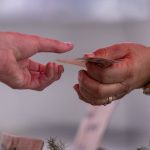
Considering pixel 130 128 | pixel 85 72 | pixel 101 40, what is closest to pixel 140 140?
pixel 130 128

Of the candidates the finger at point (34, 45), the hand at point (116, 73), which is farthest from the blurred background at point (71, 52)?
the hand at point (116, 73)

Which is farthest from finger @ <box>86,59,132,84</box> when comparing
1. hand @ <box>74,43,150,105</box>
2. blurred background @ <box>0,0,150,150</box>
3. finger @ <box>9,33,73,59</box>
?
blurred background @ <box>0,0,150,150</box>

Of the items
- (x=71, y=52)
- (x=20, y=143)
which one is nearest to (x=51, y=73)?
(x=20, y=143)

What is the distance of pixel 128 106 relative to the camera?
1.63m

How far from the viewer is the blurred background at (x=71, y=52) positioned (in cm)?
160

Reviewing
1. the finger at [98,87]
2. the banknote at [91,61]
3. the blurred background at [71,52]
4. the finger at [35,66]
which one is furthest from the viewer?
the blurred background at [71,52]

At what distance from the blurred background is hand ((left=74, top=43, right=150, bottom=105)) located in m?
0.72

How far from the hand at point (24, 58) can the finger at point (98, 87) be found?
0.61ft

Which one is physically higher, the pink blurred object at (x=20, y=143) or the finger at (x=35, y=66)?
the finger at (x=35, y=66)

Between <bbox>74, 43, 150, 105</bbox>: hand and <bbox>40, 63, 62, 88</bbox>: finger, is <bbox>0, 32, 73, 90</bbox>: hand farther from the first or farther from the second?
<bbox>74, 43, 150, 105</bbox>: hand

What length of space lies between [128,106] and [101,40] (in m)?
0.35

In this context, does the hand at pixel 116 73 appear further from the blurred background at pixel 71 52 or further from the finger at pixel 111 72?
the blurred background at pixel 71 52

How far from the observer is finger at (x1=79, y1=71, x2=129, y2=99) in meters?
0.85

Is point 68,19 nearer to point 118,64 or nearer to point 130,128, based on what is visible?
point 130,128
